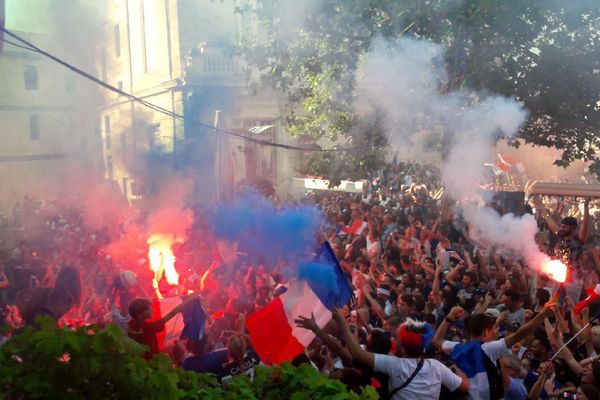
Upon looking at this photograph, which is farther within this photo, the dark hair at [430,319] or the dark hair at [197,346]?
the dark hair at [430,319]

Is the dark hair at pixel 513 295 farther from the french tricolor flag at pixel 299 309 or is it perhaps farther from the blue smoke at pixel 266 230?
the blue smoke at pixel 266 230

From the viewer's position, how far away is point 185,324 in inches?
227

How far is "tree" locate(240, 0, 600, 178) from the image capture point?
9.98m

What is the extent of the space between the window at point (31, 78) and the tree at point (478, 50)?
1061cm

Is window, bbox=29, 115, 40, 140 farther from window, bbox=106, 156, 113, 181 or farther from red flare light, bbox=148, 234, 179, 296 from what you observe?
red flare light, bbox=148, 234, 179, 296

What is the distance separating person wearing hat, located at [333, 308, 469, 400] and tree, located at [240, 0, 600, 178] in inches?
268

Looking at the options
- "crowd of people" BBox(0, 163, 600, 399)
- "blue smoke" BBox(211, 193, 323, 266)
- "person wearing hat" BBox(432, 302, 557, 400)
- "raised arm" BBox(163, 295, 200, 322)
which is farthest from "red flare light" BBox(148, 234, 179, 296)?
"person wearing hat" BBox(432, 302, 557, 400)

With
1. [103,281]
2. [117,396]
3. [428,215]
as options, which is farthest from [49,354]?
[428,215]

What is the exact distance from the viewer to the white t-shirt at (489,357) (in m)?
4.20

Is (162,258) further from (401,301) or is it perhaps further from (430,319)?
(430,319)

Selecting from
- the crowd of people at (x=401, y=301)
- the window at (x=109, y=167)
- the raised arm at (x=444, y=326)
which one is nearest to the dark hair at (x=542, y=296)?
the crowd of people at (x=401, y=301)

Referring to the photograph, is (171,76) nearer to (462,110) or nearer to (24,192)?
(24,192)

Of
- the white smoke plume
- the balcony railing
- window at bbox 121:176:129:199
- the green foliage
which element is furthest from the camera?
window at bbox 121:176:129:199

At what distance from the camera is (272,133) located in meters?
20.9
